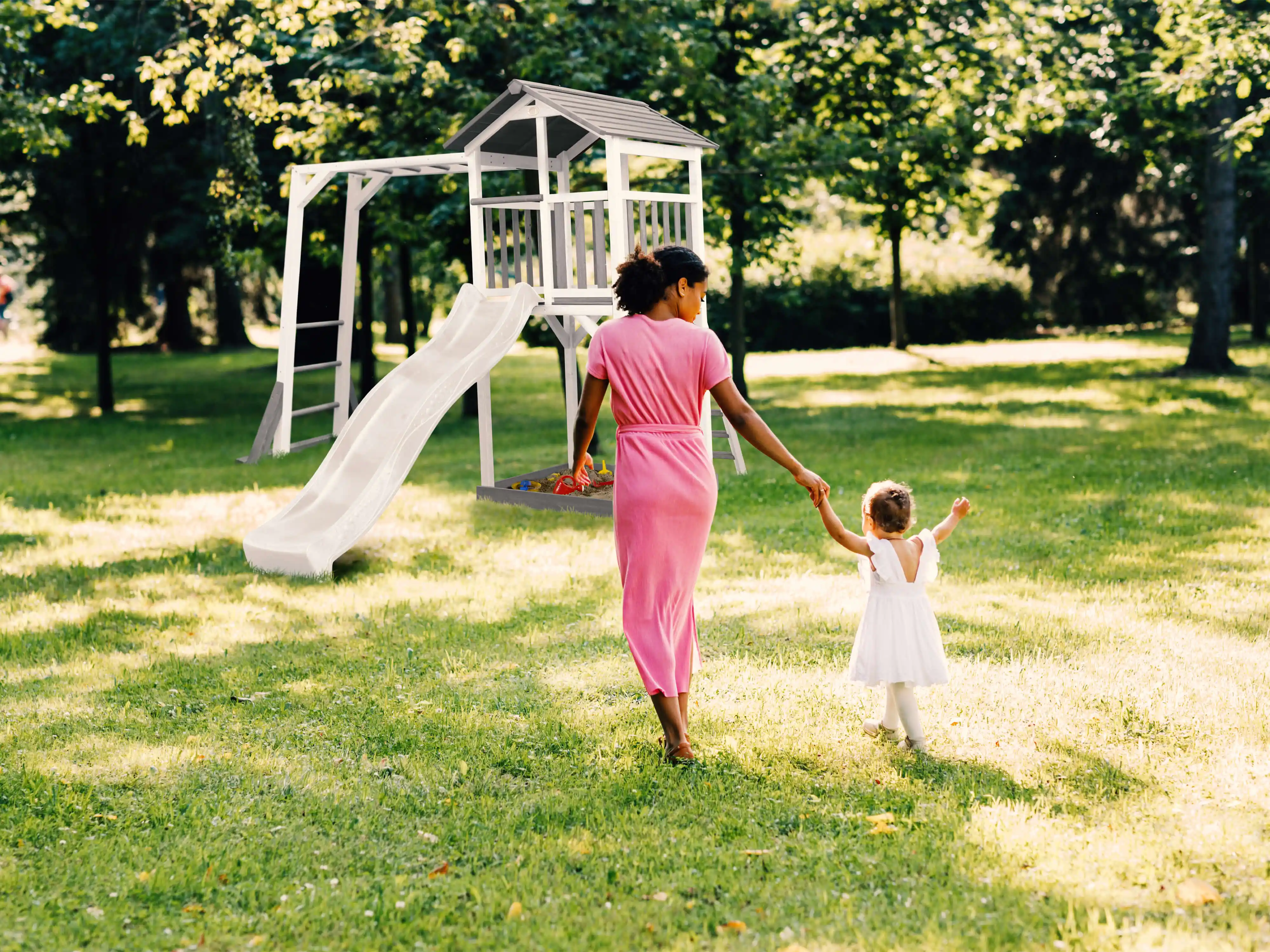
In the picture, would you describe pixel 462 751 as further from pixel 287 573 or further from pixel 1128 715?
pixel 287 573

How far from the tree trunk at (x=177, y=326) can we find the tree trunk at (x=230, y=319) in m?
0.99

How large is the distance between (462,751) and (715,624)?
221 centimetres

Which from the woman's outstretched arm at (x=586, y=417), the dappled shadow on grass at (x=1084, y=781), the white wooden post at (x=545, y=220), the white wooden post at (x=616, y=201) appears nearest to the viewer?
the dappled shadow on grass at (x=1084, y=781)

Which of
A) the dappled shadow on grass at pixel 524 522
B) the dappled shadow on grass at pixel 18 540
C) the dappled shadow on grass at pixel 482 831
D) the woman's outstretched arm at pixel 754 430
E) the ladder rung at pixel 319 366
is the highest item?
the ladder rung at pixel 319 366

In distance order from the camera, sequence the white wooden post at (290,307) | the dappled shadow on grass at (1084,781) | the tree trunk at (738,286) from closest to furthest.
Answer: the dappled shadow on grass at (1084,781), the white wooden post at (290,307), the tree trunk at (738,286)

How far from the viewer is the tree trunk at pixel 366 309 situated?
16.8 m

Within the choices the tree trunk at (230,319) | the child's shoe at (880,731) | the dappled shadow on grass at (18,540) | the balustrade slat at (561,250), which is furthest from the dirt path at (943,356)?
the child's shoe at (880,731)

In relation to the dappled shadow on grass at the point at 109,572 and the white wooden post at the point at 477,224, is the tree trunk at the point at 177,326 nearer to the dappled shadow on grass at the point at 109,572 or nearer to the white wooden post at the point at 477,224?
the white wooden post at the point at 477,224

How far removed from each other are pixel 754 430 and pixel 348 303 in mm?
6903

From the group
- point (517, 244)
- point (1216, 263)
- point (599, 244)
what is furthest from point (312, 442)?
point (1216, 263)

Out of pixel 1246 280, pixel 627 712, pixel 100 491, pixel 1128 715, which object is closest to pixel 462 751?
pixel 627 712

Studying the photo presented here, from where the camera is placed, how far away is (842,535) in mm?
4848

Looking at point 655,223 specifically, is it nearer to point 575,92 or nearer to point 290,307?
point 575,92

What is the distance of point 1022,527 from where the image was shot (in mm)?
9445
